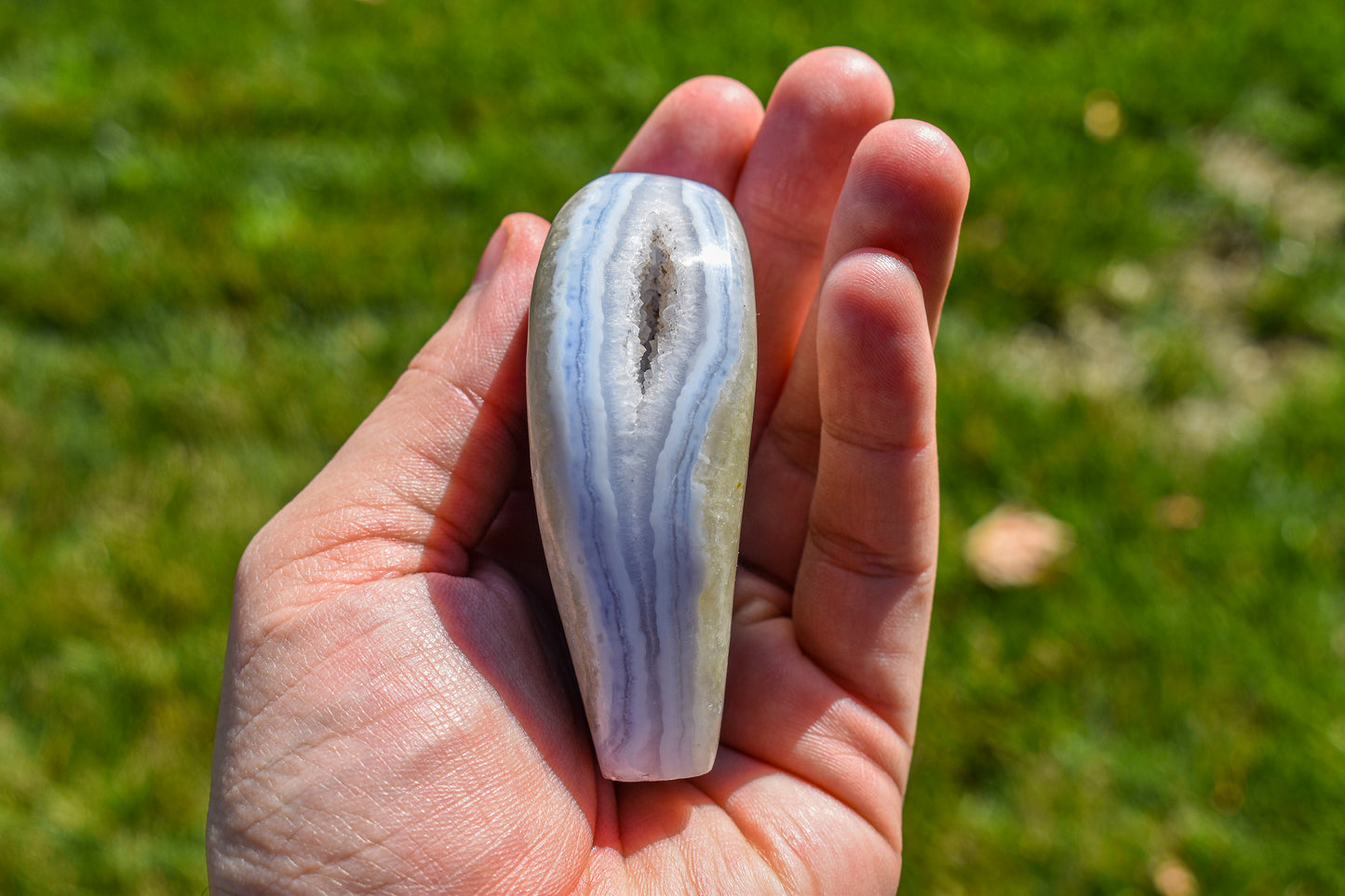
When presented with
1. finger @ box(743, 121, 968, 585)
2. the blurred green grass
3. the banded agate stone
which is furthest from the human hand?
the blurred green grass

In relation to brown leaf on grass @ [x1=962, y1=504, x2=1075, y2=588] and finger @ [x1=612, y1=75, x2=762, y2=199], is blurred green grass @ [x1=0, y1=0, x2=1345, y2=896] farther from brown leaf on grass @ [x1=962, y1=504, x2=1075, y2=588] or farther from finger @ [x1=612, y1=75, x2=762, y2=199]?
finger @ [x1=612, y1=75, x2=762, y2=199]

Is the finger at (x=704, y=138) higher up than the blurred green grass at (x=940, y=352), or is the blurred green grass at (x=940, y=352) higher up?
the finger at (x=704, y=138)

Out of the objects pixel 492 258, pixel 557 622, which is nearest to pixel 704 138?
pixel 492 258


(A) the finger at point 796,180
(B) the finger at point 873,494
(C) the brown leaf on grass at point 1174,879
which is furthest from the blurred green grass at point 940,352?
(A) the finger at point 796,180

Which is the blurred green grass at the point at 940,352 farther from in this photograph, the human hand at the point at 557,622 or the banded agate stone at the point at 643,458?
the banded agate stone at the point at 643,458

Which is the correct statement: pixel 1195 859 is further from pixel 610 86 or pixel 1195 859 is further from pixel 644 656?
pixel 610 86

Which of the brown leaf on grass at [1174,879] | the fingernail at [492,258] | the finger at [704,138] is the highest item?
the finger at [704,138]

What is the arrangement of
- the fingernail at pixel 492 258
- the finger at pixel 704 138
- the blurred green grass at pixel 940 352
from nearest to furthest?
the fingernail at pixel 492 258 < the finger at pixel 704 138 < the blurred green grass at pixel 940 352

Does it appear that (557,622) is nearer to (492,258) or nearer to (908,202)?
(492,258)
